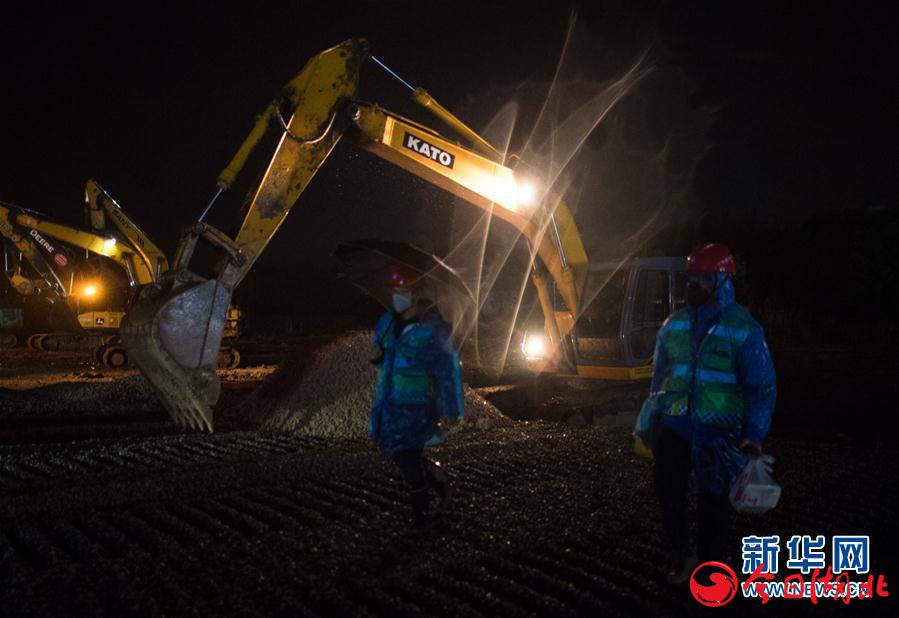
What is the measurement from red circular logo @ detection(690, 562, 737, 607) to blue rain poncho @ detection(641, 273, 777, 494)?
0.41 m

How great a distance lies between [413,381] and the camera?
3.76m

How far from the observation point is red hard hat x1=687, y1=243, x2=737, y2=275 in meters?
3.13

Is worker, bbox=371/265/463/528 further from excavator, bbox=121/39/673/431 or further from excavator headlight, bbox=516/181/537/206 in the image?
excavator headlight, bbox=516/181/537/206

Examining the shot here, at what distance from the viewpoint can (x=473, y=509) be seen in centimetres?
456

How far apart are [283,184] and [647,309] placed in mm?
4835

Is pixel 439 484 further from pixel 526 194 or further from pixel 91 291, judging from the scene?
pixel 91 291

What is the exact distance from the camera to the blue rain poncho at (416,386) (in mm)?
3752

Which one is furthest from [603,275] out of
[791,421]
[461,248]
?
[461,248]

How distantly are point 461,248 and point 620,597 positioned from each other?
46.2 ft

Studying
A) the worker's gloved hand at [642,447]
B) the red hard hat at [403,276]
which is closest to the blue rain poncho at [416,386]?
the red hard hat at [403,276]

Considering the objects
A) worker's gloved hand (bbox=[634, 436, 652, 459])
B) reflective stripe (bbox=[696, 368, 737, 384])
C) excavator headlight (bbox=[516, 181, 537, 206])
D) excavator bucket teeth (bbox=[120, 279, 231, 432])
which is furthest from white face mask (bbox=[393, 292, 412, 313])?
excavator headlight (bbox=[516, 181, 537, 206])

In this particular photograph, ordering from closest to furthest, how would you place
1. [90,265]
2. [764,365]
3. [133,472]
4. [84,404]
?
1. [764,365]
2. [133,472]
3. [84,404]
4. [90,265]

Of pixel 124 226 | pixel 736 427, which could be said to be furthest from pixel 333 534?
pixel 124 226

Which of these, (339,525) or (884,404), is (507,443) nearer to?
(339,525)
